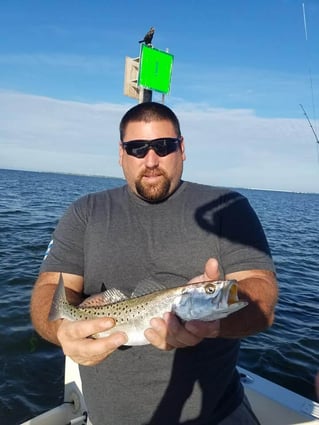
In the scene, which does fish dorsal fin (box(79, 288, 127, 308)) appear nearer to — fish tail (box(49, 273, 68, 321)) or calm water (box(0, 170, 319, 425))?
fish tail (box(49, 273, 68, 321))

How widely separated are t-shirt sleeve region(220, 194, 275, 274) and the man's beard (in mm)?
657

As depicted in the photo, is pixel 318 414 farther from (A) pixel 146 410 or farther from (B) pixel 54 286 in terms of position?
(B) pixel 54 286

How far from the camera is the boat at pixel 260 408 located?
178 inches

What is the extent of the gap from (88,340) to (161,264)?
1018 millimetres

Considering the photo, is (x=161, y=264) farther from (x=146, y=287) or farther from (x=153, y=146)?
(x=153, y=146)

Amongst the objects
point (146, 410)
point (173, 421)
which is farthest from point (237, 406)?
point (146, 410)

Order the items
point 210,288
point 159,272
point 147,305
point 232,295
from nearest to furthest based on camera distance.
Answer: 1. point 232,295
2. point 210,288
3. point 147,305
4. point 159,272

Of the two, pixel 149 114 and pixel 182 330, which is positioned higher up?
pixel 149 114

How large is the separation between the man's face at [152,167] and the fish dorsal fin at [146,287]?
899 millimetres

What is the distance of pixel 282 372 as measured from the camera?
8.23 m

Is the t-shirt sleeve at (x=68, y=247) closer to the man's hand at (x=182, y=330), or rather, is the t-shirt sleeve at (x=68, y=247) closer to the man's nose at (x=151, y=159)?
the man's nose at (x=151, y=159)

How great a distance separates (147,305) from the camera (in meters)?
3.20

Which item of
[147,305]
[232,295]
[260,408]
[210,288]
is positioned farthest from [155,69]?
[260,408]

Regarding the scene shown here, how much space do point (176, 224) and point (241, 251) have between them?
0.70m
